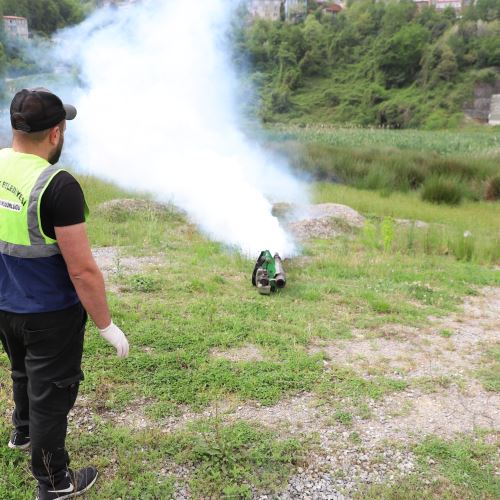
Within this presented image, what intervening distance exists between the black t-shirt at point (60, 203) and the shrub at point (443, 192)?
1150 cm

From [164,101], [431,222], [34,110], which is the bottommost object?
[431,222]

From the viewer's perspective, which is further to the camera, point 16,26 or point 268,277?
point 16,26

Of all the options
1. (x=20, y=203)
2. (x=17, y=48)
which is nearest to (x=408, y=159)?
(x=17, y=48)

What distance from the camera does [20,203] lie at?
1945 mm

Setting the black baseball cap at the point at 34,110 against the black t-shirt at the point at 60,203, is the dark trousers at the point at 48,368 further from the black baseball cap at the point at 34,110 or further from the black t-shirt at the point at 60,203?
the black baseball cap at the point at 34,110

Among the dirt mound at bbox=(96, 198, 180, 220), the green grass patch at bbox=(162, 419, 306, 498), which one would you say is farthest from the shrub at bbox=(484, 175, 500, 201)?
the green grass patch at bbox=(162, 419, 306, 498)

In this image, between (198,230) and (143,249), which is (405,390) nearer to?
(143,249)

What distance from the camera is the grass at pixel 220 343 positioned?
2646mm

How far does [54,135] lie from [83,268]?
58 cm

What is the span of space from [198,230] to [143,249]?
56.1 inches

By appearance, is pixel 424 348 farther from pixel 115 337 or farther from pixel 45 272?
pixel 45 272

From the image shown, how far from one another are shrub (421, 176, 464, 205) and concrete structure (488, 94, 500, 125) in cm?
4306

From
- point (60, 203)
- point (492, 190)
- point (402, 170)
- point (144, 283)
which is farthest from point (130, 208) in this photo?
point (492, 190)

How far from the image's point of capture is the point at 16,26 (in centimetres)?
1324
